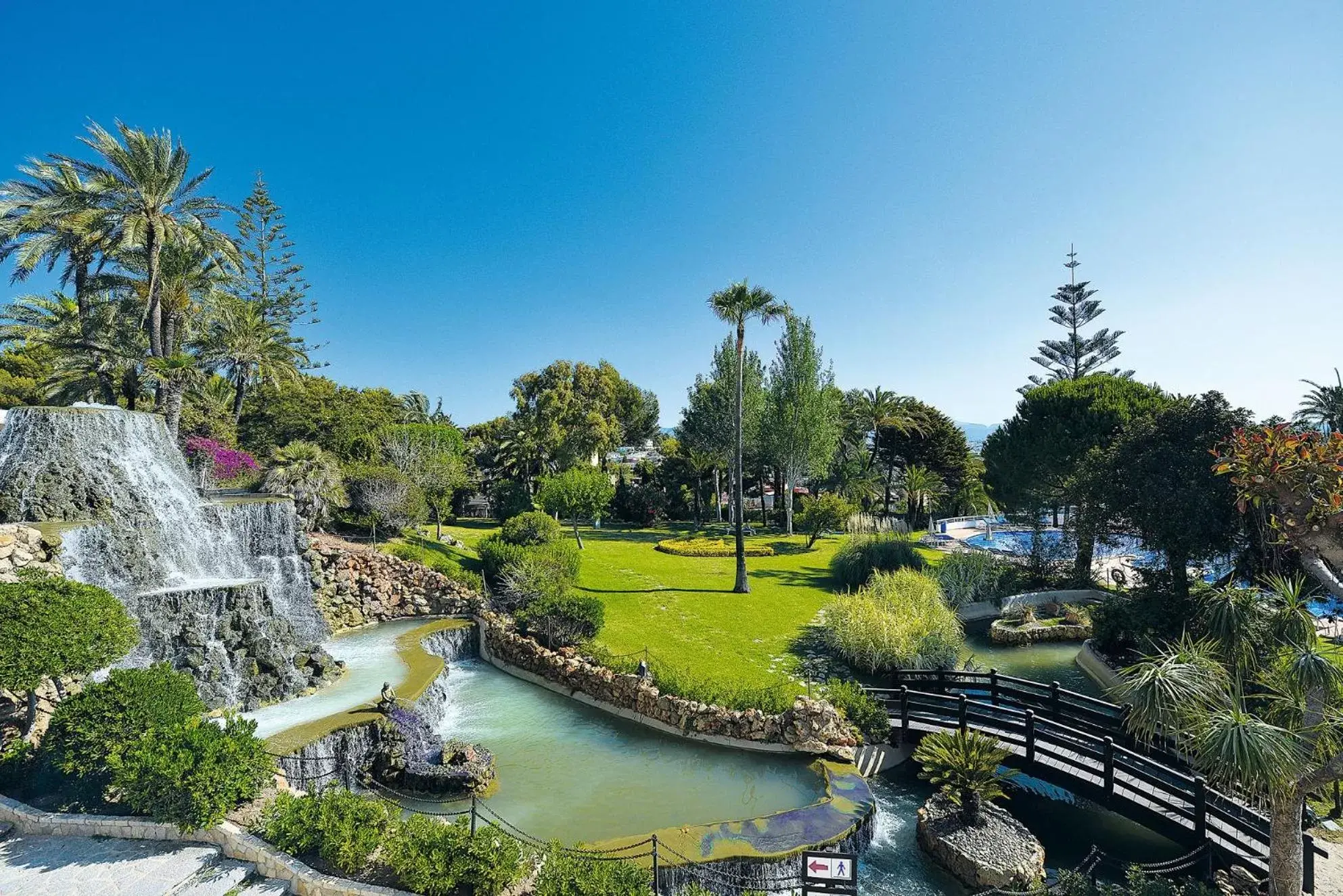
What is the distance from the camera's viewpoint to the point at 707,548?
3145cm

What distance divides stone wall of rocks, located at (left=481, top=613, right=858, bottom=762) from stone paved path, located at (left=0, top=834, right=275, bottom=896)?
7552 mm

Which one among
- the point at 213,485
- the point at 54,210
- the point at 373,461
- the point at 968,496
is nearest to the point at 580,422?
the point at 373,461

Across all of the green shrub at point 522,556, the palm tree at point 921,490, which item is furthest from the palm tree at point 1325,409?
the green shrub at point 522,556

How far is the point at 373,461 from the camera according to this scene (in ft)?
93.8

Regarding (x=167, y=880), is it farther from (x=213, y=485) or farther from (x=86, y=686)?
(x=213, y=485)

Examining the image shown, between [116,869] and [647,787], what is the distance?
743 cm

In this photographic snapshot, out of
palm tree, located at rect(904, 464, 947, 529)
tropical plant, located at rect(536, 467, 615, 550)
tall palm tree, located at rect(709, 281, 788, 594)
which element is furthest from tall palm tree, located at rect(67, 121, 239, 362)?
palm tree, located at rect(904, 464, 947, 529)

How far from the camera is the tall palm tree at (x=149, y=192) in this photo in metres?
21.8

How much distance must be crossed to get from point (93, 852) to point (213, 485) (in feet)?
63.9

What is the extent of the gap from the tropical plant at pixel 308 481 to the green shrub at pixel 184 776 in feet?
48.8

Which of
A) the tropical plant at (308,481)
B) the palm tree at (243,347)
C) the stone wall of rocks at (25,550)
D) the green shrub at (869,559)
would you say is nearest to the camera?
the stone wall of rocks at (25,550)

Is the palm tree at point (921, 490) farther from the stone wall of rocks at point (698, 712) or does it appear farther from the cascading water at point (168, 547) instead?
the cascading water at point (168, 547)

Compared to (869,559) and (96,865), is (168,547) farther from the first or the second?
(869,559)

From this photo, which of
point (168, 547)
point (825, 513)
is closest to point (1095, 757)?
point (168, 547)
